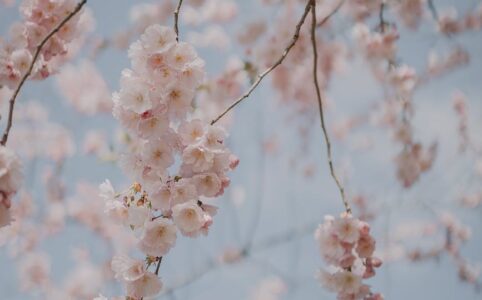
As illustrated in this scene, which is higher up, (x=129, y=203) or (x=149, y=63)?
(x=149, y=63)

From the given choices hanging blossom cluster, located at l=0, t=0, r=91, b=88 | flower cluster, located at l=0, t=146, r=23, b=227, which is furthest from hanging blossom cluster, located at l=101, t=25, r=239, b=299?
hanging blossom cluster, located at l=0, t=0, r=91, b=88

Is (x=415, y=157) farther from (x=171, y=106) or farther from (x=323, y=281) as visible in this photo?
(x=171, y=106)

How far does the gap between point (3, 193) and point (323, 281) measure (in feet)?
3.52

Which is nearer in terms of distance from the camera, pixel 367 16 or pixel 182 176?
pixel 182 176

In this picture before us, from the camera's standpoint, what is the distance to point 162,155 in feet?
5.19

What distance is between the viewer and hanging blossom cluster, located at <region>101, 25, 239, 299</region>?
1.55 meters

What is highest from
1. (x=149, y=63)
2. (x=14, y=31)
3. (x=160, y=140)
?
(x=14, y=31)

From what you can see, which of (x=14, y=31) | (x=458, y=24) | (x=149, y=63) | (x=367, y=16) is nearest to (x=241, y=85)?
(x=367, y=16)

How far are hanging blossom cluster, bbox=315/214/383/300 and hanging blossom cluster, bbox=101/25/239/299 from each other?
401mm

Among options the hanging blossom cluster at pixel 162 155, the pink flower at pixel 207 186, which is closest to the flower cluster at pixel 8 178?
the hanging blossom cluster at pixel 162 155

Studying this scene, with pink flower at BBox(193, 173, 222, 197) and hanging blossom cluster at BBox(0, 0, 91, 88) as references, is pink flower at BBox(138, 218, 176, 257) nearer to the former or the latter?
pink flower at BBox(193, 173, 222, 197)

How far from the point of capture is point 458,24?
5961 mm

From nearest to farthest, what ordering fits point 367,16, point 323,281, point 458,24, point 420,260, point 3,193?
point 3,193
point 323,281
point 367,16
point 458,24
point 420,260

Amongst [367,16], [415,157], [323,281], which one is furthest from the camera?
[367,16]
